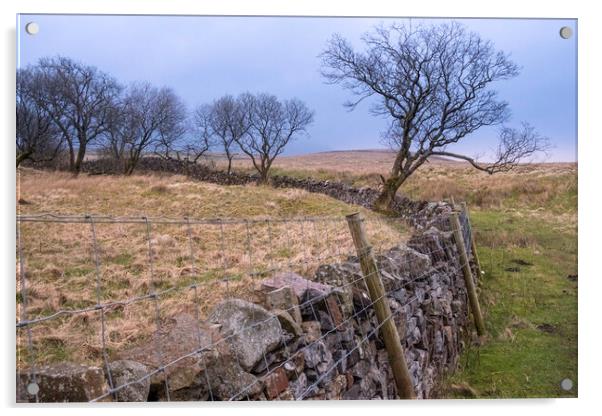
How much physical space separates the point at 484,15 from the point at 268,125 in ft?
A: 6.25

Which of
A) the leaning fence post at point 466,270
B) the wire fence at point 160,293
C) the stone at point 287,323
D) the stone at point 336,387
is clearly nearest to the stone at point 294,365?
the wire fence at point 160,293

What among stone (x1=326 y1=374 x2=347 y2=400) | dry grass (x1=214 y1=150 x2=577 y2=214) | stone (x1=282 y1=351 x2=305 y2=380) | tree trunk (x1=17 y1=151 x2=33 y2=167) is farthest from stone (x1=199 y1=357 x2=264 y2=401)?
dry grass (x1=214 y1=150 x2=577 y2=214)

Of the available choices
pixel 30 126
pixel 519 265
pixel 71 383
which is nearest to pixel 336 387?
pixel 71 383

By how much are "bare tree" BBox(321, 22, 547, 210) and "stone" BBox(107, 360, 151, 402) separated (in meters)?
2.59

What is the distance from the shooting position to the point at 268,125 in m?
4.38

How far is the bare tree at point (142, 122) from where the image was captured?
3848mm

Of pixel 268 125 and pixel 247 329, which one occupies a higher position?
pixel 268 125

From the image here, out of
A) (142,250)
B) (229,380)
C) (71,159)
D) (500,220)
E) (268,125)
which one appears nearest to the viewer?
(229,380)

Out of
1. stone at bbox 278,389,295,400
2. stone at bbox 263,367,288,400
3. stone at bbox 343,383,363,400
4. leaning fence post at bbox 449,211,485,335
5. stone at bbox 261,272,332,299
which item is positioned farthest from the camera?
leaning fence post at bbox 449,211,485,335

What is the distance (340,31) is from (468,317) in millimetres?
3702

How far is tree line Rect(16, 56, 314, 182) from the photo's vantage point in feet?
11.6

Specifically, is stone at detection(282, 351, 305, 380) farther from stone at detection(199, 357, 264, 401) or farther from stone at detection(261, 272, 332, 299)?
stone at detection(261, 272, 332, 299)

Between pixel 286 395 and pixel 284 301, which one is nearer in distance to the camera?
pixel 286 395

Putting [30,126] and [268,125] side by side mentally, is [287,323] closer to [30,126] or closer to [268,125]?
[268,125]
